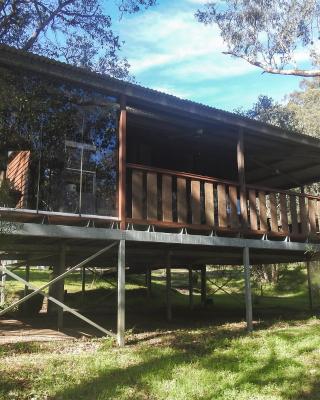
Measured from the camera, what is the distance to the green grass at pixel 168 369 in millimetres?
5746

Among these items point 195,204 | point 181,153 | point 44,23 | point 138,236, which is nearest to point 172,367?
point 138,236

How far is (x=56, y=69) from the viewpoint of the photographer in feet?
26.7

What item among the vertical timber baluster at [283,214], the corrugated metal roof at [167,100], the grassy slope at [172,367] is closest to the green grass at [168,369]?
the grassy slope at [172,367]

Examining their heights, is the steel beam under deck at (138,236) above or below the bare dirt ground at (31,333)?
above

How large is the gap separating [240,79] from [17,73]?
14878mm

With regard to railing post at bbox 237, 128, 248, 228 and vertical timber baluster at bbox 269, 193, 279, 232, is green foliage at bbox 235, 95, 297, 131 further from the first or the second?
railing post at bbox 237, 128, 248, 228

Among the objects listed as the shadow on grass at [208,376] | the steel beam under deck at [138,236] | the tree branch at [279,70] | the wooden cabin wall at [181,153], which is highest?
the tree branch at [279,70]

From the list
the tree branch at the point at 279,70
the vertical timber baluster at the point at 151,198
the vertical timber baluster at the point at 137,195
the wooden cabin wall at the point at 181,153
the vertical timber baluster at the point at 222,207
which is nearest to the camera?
the vertical timber baluster at the point at 137,195

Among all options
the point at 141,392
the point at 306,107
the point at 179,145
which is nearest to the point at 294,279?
the point at 179,145

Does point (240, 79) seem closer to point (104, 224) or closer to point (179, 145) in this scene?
A: point (179, 145)

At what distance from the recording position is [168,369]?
6.61 m

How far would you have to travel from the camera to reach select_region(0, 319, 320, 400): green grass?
5.75 meters

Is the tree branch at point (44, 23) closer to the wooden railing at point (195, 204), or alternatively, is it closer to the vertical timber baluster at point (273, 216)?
the wooden railing at point (195, 204)

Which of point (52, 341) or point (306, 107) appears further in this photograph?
point (306, 107)
